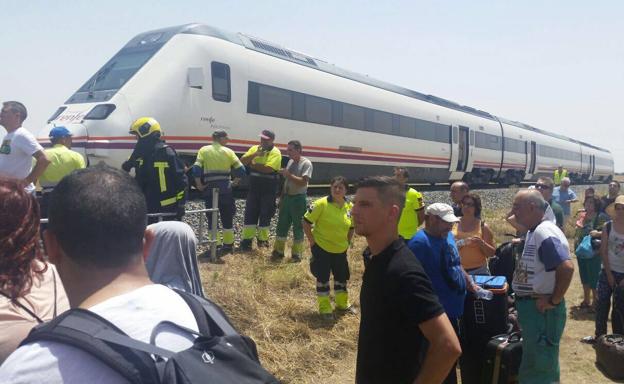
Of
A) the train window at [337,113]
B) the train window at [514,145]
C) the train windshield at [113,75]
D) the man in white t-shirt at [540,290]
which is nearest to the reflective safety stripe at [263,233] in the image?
the train windshield at [113,75]

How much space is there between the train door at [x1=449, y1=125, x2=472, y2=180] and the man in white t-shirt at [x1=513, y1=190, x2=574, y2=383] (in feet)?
59.8

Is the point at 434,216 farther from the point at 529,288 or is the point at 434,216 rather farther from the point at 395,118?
the point at 395,118

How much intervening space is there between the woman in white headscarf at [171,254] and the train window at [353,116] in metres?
12.2

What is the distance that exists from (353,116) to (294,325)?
1033cm

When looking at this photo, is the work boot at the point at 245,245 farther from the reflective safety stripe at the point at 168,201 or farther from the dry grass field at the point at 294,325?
→ the reflective safety stripe at the point at 168,201

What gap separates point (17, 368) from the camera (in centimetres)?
113

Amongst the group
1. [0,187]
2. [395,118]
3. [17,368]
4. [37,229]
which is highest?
[395,118]

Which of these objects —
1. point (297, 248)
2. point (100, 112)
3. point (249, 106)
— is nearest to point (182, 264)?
point (297, 248)

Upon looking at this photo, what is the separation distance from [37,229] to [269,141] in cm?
666

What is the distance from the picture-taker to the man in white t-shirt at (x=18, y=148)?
18.1ft

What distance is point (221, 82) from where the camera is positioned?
36.0 feet

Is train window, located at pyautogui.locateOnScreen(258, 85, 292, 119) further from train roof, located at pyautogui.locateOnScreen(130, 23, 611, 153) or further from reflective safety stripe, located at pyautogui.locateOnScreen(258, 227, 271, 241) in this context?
reflective safety stripe, located at pyautogui.locateOnScreen(258, 227, 271, 241)

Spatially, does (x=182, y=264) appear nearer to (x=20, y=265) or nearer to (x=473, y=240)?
(x=20, y=265)

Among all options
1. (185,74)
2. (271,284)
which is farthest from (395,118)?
(271,284)
